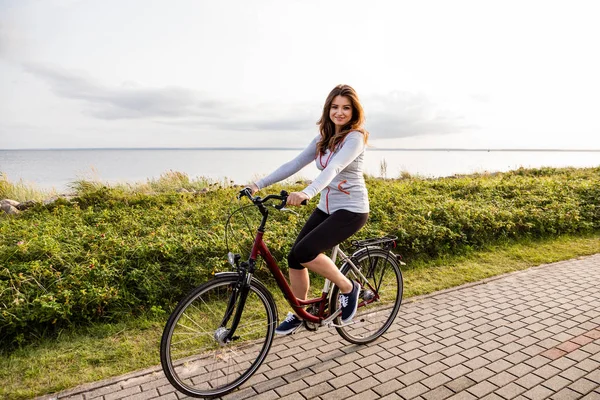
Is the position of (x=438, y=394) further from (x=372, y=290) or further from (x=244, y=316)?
(x=244, y=316)

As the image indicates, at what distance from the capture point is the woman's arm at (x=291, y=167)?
339 cm

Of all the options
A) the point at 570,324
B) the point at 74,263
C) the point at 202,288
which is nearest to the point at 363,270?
the point at 202,288

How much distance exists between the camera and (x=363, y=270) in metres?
3.93

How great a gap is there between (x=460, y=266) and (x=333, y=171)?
372 cm

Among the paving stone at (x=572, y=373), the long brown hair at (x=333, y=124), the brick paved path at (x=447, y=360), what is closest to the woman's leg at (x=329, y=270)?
the brick paved path at (x=447, y=360)

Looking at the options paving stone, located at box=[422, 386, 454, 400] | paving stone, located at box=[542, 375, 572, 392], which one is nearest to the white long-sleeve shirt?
paving stone, located at box=[422, 386, 454, 400]

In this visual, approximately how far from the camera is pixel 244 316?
3514mm

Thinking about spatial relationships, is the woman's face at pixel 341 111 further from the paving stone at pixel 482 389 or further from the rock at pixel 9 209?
the rock at pixel 9 209

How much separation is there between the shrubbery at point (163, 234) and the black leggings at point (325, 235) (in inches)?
71.5

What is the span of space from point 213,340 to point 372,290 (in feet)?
4.81

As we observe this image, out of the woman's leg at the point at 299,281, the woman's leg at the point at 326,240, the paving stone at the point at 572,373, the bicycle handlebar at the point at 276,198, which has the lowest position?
the paving stone at the point at 572,373

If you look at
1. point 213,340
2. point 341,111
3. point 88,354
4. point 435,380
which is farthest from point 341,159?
point 88,354

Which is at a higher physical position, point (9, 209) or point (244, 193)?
point (244, 193)

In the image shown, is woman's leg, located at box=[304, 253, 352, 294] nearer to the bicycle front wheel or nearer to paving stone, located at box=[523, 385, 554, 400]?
the bicycle front wheel
